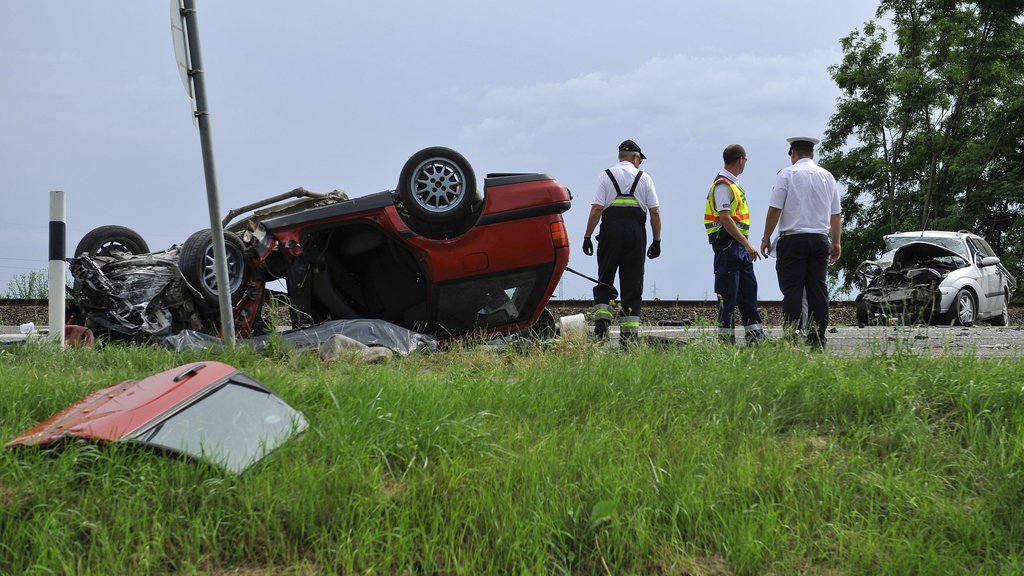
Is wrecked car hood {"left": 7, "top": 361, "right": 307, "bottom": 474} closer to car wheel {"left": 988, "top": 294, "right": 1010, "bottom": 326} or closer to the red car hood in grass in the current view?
the red car hood in grass

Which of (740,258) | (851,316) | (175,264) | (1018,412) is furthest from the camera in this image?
(851,316)

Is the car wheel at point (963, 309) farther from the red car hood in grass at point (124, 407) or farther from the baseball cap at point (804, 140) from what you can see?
the red car hood in grass at point (124, 407)

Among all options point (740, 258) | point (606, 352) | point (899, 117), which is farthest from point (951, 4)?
point (606, 352)

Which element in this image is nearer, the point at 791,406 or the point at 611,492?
the point at 611,492

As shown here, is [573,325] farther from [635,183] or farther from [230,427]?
[230,427]

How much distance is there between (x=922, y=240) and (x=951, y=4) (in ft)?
49.9

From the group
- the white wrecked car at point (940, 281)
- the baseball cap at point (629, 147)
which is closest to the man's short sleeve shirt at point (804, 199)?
the baseball cap at point (629, 147)

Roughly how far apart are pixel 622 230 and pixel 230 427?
5.17 metres

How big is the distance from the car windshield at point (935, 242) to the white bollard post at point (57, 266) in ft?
45.8

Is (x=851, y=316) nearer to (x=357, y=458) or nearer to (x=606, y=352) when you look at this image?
(x=606, y=352)

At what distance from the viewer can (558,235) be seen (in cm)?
721

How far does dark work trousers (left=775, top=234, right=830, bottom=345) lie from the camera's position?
716 centimetres

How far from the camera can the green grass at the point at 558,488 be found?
9.17 ft

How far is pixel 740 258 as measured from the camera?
7676mm
